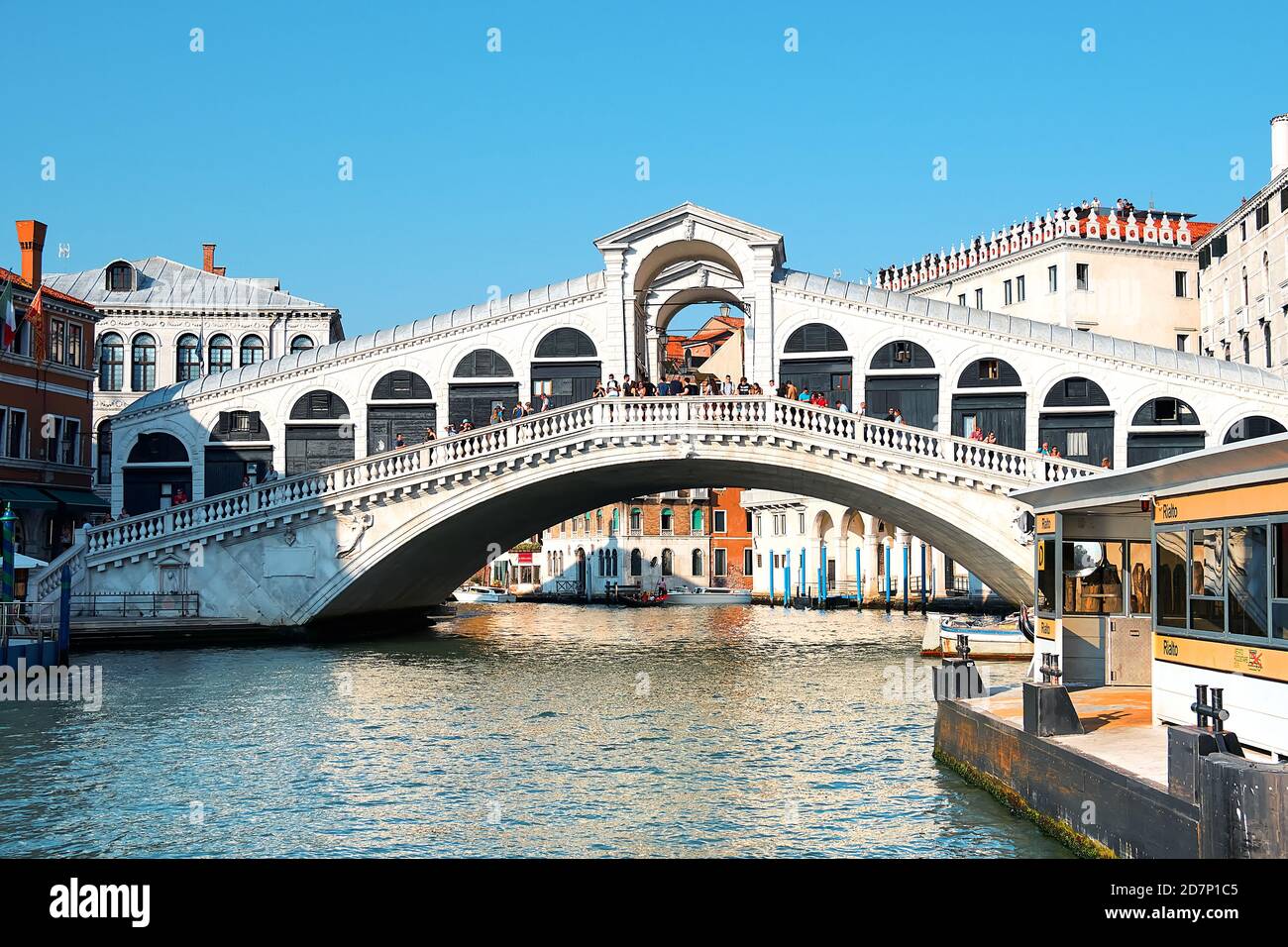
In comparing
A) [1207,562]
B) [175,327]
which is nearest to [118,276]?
[175,327]

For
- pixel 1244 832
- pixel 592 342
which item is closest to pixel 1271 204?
pixel 592 342

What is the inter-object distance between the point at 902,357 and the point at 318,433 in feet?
49.4

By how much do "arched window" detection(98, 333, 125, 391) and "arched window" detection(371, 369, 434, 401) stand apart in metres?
14.1

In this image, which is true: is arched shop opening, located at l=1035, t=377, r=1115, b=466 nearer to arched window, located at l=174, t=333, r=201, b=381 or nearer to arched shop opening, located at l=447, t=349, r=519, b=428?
arched shop opening, located at l=447, t=349, r=519, b=428

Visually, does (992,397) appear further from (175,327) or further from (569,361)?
(175,327)

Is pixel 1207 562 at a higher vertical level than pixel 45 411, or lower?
lower

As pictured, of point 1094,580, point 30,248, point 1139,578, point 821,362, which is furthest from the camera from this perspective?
point 30,248

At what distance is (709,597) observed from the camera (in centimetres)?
6625

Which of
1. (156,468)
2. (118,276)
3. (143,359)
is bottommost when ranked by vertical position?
(156,468)

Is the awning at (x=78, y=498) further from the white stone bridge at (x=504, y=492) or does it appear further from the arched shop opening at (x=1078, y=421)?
the arched shop opening at (x=1078, y=421)

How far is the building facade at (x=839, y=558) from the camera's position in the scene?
54.1m

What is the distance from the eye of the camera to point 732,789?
15.0 metres
